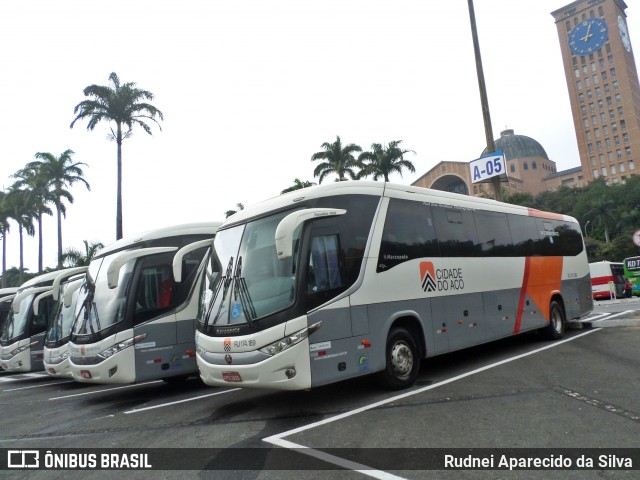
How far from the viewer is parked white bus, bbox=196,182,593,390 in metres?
6.32

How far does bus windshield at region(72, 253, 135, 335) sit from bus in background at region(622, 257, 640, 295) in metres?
34.1

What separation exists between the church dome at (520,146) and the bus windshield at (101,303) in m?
131

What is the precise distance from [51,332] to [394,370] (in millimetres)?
9192

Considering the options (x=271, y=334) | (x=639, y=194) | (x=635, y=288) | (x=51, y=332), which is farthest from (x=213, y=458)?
(x=639, y=194)

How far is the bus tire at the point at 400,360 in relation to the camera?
24.3 ft

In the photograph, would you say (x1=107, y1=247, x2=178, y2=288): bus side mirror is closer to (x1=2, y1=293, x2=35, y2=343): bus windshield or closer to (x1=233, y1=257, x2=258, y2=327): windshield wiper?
(x1=233, y1=257, x2=258, y2=327): windshield wiper

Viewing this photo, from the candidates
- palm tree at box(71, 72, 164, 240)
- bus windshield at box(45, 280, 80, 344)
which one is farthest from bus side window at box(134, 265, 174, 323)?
palm tree at box(71, 72, 164, 240)

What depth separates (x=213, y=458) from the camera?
16.4 feet

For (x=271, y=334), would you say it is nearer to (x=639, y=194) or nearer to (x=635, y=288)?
(x=635, y=288)

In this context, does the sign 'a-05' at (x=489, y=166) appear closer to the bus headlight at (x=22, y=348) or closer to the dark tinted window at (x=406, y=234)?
the dark tinted window at (x=406, y=234)

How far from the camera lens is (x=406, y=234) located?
8234 mm

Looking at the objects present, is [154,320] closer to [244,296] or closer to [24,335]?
[244,296]

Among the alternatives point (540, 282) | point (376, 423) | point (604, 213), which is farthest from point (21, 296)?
point (604, 213)

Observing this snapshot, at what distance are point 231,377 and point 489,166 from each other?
9986mm
